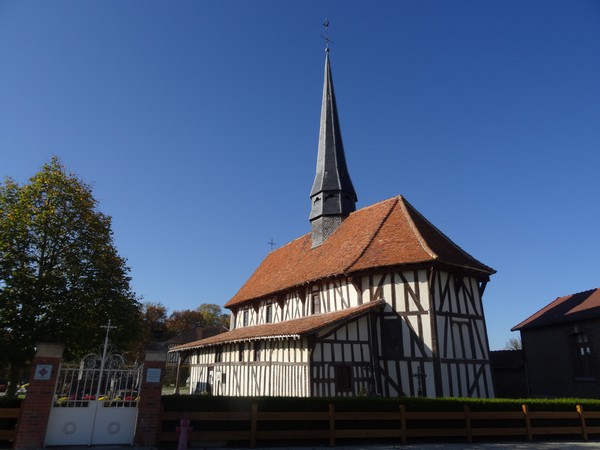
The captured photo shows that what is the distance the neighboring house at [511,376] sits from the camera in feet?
74.0

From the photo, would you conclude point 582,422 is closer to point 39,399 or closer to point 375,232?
point 375,232

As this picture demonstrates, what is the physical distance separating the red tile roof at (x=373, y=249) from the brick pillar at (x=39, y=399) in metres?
10.7

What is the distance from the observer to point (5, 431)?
25.8ft

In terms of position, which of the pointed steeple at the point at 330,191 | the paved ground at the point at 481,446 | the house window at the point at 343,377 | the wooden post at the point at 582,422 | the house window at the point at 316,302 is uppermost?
the pointed steeple at the point at 330,191

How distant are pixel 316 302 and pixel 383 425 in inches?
342

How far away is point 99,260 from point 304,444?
10.3 metres

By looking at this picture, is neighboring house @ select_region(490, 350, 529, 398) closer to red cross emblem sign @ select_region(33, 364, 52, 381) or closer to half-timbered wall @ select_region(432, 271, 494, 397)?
half-timbered wall @ select_region(432, 271, 494, 397)

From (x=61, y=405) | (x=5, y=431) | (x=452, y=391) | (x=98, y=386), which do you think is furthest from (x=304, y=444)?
(x=452, y=391)

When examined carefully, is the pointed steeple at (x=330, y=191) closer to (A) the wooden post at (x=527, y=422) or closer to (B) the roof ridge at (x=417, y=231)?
(B) the roof ridge at (x=417, y=231)

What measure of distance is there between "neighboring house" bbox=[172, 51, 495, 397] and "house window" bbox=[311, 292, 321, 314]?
0.15 ft

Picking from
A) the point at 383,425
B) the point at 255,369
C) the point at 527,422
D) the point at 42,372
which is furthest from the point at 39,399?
the point at 527,422

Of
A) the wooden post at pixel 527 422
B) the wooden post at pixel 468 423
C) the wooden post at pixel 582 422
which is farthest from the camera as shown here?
the wooden post at pixel 582 422

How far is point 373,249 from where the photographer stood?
17000 millimetres

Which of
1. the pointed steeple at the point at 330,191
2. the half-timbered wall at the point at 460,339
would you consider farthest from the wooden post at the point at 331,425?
Answer: the pointed steeple at the point at 330,191
